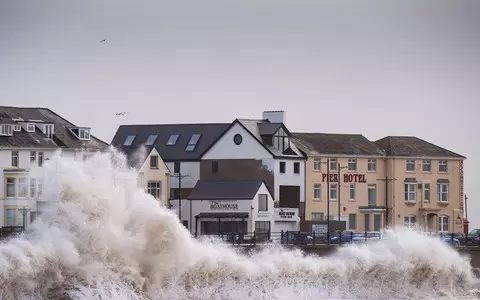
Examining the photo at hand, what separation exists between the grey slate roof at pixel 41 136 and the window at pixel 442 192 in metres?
27.4

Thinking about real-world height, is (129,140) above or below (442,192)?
above

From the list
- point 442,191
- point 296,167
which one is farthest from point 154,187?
point 442,191

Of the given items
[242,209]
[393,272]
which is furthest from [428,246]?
[242,209]

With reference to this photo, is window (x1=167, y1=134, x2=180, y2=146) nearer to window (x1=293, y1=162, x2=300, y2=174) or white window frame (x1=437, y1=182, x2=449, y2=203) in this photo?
window (x1=293, y1=162, x2=300, y2=174)

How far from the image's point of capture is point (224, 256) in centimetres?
7475

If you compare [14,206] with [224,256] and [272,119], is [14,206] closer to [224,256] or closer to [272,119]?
[272,119]

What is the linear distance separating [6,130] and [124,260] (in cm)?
5242

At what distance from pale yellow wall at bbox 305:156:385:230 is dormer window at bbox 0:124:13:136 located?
23.5m

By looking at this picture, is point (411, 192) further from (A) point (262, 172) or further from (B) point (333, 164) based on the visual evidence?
(A) point (262, 172)

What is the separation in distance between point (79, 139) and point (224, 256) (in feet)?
159

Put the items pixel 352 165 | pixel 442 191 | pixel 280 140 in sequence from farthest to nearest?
pixel 442 191, pixel 352 165, pixel 280 140

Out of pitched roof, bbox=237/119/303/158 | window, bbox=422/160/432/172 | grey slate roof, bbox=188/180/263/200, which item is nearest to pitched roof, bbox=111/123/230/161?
pitched roof, bbox=237/119/303/158

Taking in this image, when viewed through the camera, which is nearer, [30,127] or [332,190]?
[30,127]

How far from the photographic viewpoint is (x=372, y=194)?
128500mm
